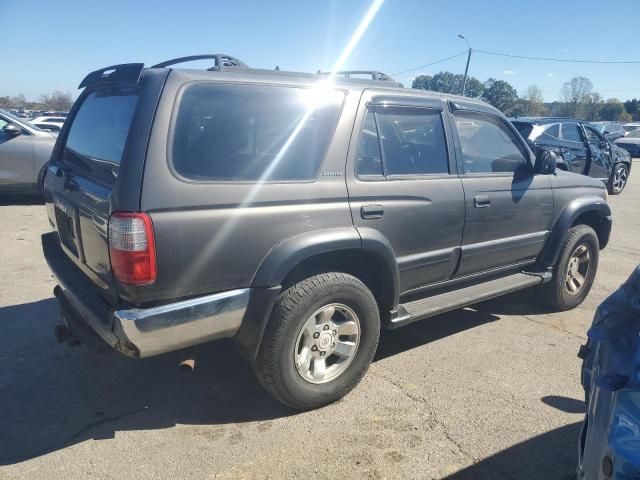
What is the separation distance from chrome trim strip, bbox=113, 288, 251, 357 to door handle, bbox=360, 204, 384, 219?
2.89 feet

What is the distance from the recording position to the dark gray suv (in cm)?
249

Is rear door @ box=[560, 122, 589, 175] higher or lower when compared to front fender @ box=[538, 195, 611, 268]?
higher

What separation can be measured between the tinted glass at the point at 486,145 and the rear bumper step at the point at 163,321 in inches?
85.4

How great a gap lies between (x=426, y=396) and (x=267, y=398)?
3.39 ft

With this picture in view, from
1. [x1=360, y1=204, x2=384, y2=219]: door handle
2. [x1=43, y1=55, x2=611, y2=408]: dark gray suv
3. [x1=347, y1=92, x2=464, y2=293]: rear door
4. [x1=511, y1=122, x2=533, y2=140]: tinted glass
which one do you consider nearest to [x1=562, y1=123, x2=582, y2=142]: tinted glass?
[x1=511, y1=122, x2=533, y2=140]: tinted glass

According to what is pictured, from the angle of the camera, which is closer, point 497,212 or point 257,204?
point 257,204

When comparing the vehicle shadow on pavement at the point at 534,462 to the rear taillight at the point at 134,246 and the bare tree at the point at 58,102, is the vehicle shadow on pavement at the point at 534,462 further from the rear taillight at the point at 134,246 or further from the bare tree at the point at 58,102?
the bare tree at the point at 58,102

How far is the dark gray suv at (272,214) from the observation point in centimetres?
249

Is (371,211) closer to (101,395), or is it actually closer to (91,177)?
(91,177)

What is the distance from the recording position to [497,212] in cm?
398

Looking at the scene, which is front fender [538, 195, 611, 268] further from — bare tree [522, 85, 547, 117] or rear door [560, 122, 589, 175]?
bare tree [522, 85, 547, 117]

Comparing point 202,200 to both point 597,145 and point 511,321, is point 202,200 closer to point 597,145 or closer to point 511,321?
point 511,321

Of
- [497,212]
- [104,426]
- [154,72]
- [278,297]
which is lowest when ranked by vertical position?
[104,426]

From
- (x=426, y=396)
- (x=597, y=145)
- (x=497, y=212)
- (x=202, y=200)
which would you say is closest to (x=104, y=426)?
(x=202, y=200)
